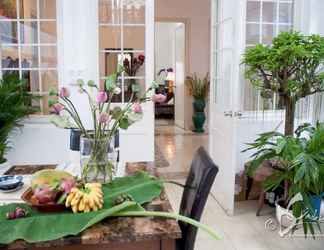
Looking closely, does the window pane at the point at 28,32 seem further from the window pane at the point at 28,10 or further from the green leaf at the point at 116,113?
the green leaf at the point at 116,113

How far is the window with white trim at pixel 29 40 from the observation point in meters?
4.06

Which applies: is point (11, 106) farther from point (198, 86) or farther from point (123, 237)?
point (198, 86)

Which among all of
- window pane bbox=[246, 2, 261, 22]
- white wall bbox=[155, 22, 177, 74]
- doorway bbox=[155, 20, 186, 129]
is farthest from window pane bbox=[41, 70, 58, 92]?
white wall bbox=[155, 22, 177, 74]

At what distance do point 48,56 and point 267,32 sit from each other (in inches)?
98.0

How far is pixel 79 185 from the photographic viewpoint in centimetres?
157

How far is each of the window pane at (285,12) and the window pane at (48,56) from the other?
2579 millimetres

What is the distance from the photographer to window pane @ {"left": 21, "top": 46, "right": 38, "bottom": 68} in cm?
412

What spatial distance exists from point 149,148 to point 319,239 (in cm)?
196

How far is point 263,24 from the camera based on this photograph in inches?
157

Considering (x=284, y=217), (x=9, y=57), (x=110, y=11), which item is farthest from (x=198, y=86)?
(x=284, y=217)

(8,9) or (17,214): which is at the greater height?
(8,9)

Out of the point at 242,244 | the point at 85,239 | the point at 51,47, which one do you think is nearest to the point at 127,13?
the point at 51,47

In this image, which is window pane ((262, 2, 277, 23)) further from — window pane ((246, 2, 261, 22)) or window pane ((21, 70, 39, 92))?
window pane ((21, 70, 39, 92))

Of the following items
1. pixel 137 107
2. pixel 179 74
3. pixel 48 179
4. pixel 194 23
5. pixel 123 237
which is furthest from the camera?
pixel 179 74
